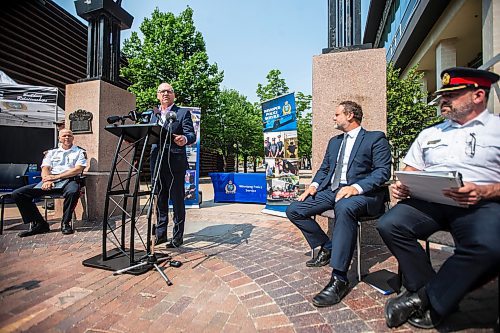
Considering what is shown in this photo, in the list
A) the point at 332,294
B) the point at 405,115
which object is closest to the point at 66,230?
the point at 332,294

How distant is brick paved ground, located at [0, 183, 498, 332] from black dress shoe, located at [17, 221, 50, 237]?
19.2 inches

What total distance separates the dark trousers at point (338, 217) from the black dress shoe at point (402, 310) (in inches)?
17.1

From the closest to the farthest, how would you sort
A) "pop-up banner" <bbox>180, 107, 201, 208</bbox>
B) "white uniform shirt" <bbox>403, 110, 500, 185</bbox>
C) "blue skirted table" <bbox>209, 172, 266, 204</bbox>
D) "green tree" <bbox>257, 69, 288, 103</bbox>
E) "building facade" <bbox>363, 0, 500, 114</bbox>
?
"white uniform shirt" <bbox>403, 110, 500, 185</bbox> < "pop-up banner" <bbox>180, 107, 201, 208</bbox> < "building facade" <bbox>363, 0, 500, 114</bbox> < "blue skirted table" <bbox>209, 172, 266, 204</bbox> < "green tree" <bbox>257, 69, 288, 103</bbox>

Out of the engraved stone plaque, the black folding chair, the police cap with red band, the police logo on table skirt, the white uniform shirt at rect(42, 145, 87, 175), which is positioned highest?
the engraved stone plaque

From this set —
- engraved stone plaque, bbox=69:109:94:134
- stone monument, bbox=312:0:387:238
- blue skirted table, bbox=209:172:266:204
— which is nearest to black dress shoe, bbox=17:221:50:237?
engraved stone plaque, bbox=69:109:94:134

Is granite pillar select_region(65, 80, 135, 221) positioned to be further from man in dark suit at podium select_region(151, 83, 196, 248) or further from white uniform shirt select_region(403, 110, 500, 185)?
white uniform shirt select_region(403, 110, 500, 185)

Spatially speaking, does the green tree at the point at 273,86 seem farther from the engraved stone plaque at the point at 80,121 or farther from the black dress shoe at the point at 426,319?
the black dress shoe at the point at 426,319

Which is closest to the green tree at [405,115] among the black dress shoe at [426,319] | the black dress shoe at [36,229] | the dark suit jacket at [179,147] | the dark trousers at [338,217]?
the dark trousers at [338,217]

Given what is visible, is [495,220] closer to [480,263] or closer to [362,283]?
[480,263]

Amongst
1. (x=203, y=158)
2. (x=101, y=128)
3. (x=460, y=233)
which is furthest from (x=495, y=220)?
(x=203, y=158)

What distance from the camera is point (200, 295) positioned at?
7.23 feet

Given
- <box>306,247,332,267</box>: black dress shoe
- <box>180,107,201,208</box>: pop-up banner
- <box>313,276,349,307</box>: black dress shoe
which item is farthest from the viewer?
<box>180,107,201,208</box>: pop-up banner

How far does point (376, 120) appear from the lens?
357cm

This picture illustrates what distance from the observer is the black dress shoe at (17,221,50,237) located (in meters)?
3.99
